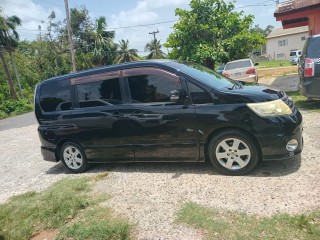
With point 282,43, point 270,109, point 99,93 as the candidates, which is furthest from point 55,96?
point 282,43

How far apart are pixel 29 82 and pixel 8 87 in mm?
5161

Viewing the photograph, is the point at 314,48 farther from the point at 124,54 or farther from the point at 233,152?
the point at 124,54

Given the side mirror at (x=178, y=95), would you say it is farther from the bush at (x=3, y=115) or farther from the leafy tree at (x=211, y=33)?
the bush at (x=3, y=115)

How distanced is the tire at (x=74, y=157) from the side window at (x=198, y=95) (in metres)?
2.47

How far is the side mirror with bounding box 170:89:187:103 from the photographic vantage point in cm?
470

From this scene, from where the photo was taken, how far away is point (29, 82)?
38281 mm

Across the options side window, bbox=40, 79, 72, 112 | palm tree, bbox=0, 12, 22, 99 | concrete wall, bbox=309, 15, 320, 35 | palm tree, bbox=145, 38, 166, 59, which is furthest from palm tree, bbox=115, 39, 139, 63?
side window, bbox=40, 79, 72, 112

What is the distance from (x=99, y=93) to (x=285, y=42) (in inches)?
2204

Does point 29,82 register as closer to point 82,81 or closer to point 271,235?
point 82,81

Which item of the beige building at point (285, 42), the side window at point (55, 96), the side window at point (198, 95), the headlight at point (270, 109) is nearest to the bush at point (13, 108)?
the side window at point (55, 96)

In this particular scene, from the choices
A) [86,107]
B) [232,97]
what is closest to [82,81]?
[86,107]

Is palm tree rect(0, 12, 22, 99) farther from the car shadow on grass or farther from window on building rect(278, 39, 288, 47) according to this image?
window on building rect(278, 39, 288, 47)

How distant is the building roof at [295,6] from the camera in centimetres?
1043

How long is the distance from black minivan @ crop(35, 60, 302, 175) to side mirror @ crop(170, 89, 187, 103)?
2cm
